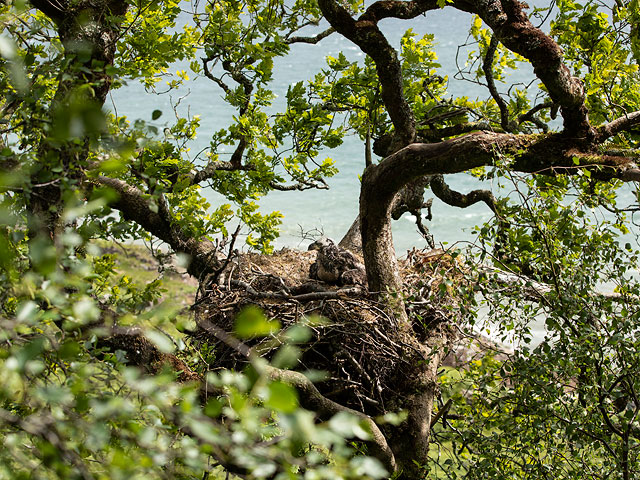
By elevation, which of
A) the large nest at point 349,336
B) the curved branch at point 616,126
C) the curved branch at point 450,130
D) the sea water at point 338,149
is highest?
the sea water at point 338,149

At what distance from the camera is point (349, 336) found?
13.1ft

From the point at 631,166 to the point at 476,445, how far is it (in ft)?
6.26

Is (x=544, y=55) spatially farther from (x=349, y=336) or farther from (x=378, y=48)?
(x=349, y=336)

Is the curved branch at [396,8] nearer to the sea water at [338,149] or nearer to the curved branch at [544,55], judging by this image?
the curved branch at [544,55]

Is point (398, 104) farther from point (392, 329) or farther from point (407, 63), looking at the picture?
point (392, 329)

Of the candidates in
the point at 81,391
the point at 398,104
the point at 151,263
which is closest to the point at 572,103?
the point at 398,104

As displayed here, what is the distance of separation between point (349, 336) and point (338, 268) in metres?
0.77

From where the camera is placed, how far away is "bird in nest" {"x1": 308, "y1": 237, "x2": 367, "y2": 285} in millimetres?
4605

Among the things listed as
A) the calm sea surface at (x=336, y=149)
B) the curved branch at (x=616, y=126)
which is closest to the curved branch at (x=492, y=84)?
the curved branch at (x=616, y=126)

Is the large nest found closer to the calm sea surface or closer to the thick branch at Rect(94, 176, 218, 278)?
the thick branch at Rect(94, 176, 218, 278)

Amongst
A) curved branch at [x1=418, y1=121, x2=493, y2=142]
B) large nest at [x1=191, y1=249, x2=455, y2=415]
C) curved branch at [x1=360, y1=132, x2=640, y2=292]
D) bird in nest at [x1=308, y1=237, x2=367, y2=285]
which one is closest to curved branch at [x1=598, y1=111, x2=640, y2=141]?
curved branch at [x1=360, y1=132, x2=640, y2=292]

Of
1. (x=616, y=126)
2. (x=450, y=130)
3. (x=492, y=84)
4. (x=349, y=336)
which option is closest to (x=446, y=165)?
(x=616, y=126)

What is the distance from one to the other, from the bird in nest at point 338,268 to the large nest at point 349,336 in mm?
141

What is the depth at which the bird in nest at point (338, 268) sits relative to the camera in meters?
4.61
